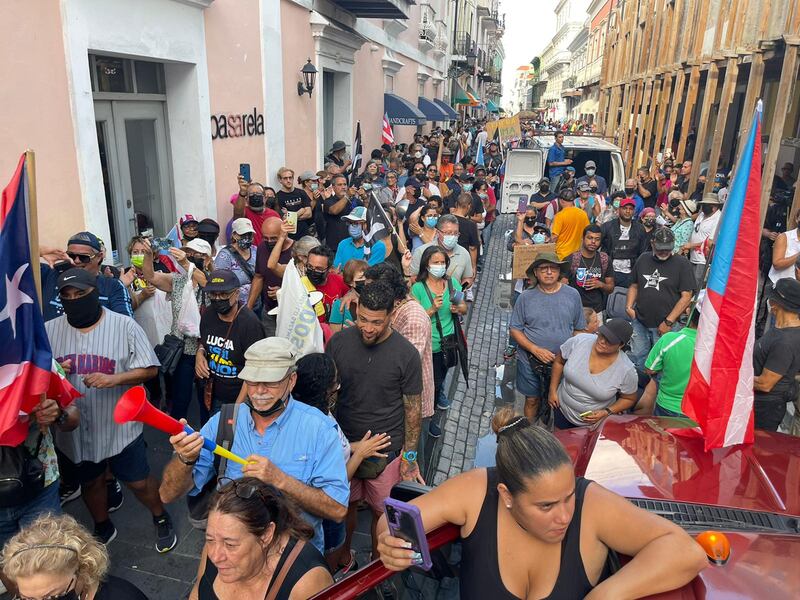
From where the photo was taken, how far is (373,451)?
3090 mm

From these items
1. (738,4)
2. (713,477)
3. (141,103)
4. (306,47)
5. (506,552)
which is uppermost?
(738,4)

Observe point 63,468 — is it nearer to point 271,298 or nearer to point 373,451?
point 373,451

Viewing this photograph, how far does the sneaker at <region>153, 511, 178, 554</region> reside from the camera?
3.59 metres

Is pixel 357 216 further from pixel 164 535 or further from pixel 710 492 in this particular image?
pixel 710 492

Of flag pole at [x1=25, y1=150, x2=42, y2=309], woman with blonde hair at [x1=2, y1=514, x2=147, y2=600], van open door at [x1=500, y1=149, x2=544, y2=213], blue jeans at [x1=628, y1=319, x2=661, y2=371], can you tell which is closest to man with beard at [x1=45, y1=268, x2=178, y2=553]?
flag pole at [x1=25, y1=150, x2=42, y2=309]

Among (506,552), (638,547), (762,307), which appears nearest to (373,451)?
(506,552)

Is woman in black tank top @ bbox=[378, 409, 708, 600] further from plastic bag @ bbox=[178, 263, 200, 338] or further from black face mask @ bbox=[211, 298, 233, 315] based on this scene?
plastic bag @ bbox=[178, 263, 200, 338]

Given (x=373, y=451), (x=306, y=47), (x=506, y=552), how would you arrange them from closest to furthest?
1. (x=506, y=552)
2. (x=373, y=451)
3. (x=306, y=47)

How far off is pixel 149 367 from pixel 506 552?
2.41 m

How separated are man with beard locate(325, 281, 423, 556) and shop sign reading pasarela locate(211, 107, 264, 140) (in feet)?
17.3

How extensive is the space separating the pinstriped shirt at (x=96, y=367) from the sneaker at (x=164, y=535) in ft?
1.98

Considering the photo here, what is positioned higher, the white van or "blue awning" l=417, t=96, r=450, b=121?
"blue awning" l=417, t=96, r=450, b=121

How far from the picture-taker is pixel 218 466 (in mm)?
2721

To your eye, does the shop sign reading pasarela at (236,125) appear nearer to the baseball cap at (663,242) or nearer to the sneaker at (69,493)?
the sneaker at (69,493)
